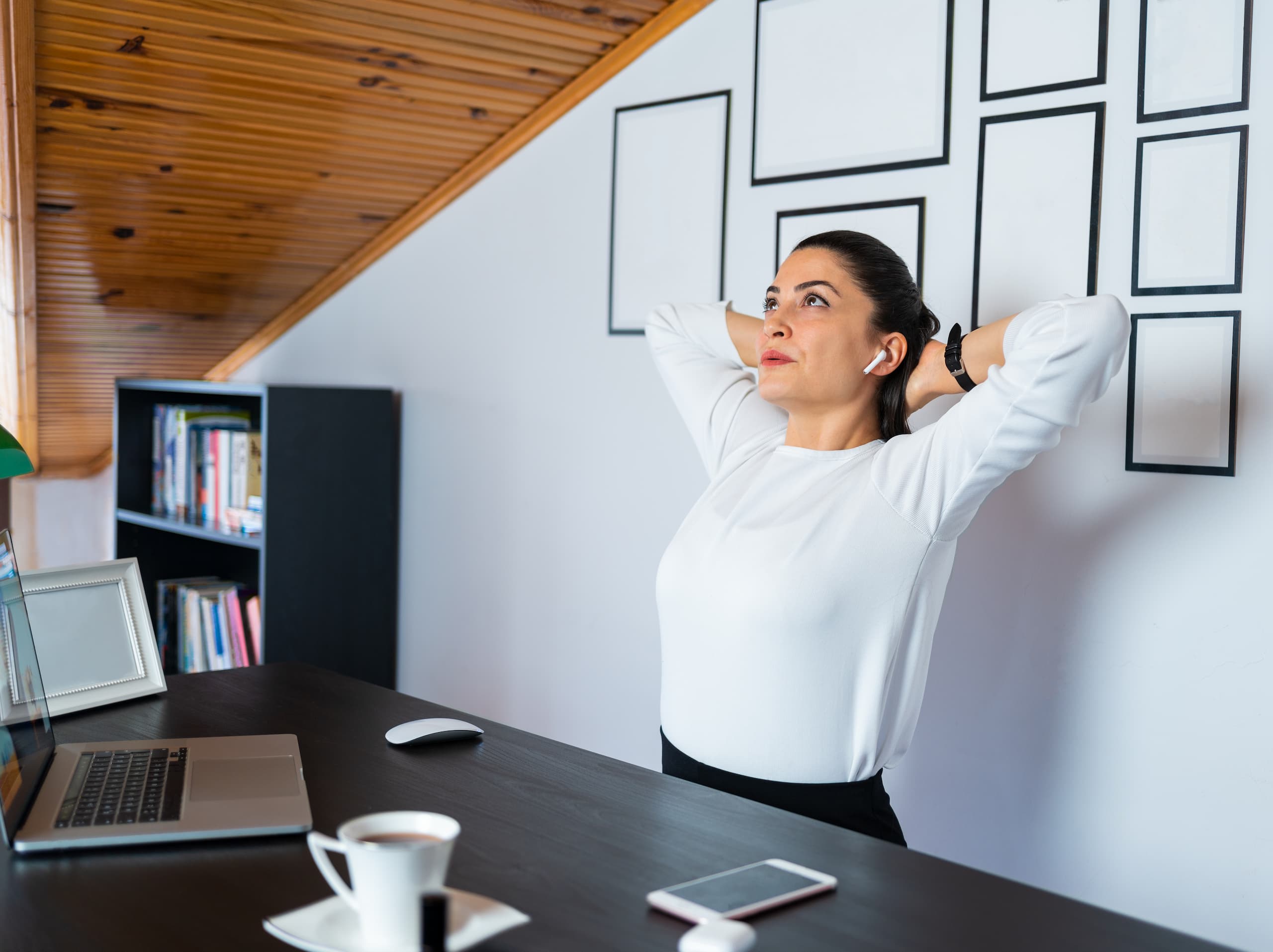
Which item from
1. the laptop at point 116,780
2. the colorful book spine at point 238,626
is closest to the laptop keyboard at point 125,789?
the laptop at point 116,780

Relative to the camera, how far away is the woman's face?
1.76 m

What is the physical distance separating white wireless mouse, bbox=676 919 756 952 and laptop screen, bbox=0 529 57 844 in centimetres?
67

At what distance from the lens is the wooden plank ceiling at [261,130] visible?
2.41 meters

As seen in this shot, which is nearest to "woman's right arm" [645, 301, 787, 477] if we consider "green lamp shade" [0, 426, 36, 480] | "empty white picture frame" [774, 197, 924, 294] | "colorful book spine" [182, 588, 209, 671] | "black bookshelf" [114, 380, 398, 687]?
"empty white picture frame" [774, 197, 924, 294]

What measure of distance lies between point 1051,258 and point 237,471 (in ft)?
8.33

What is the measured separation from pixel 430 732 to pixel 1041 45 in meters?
1.52

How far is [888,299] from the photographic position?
5.89 feet

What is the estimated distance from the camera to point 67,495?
498cm

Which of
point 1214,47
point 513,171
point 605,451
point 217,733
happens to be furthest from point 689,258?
point 217,733

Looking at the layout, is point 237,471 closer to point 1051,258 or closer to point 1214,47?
point 1051,258

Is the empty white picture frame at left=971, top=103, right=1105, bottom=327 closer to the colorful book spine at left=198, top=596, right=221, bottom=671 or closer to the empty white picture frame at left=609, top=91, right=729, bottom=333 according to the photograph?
the empty white picture frame at left=609, top=91, right=729, bottom=333

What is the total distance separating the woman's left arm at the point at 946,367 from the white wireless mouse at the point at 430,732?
84 cm

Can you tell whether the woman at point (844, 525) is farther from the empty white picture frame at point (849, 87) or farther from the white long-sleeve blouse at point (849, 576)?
the empty white picture frame at point (849, 87)

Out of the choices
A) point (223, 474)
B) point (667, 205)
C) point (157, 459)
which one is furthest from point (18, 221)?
point (667, 205)
